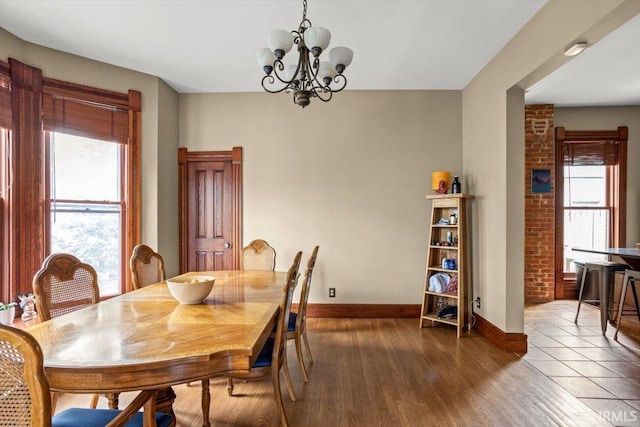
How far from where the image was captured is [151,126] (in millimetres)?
3676

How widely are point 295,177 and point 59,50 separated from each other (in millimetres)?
2712

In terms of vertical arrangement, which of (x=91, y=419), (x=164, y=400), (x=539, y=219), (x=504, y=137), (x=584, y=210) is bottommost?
(x=164, y=400)

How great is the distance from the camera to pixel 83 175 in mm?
3318

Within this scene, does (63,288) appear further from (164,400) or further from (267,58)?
(267,58)

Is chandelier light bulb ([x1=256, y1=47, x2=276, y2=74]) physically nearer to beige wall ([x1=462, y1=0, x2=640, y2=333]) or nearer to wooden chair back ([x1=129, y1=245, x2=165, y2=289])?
wooden chair back ([x1=129, y1=245, x2=165, y2=289])

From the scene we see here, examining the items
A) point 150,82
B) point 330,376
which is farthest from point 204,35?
point 330,376

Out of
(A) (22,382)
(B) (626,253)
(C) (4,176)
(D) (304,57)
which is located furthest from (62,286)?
(B) (626,253)

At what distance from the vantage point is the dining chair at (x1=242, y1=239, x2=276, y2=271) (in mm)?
3439

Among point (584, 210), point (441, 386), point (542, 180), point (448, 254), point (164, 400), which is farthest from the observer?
point (584, 210)

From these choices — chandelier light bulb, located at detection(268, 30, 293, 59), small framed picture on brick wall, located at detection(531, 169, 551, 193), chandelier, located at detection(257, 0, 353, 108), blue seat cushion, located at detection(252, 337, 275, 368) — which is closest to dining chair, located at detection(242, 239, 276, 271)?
blue seat cushion, located at detection(252, 337, 275, 368)

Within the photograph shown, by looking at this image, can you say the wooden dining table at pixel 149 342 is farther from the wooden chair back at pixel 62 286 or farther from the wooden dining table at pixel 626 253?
the wooden dining table at pixel 626 253

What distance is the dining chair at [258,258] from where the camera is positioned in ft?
11.3

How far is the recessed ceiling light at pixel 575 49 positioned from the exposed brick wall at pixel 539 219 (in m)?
2.66

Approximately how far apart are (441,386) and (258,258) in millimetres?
2077
